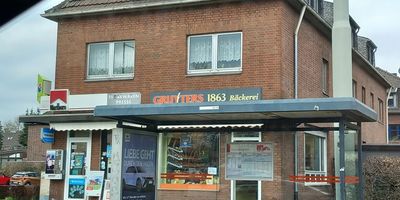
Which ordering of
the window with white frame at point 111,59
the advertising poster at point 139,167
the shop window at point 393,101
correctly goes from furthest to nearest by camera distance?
1. the shop window at point 393,101
2. the window with white frame at point 111,59
3. the advertising poster at point 139,167

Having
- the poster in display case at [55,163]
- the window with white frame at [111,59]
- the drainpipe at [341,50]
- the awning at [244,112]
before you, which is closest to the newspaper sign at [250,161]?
the awning at [244,112]

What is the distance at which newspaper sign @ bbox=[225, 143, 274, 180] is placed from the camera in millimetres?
12414

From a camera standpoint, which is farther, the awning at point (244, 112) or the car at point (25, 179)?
the car at point (25, 179)

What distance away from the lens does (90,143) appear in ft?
60.5

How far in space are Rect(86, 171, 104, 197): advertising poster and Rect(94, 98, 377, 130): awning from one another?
5429mm

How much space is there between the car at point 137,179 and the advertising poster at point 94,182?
17.7ft

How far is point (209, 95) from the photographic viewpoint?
16969 mm

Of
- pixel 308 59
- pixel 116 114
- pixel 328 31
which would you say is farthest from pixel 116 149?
pixel 328 31

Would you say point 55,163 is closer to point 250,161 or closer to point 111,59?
point 111,59

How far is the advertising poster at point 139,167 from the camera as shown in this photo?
11727 millimetres

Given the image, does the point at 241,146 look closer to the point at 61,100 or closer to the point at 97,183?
the point at 97,183

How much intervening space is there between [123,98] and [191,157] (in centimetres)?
332

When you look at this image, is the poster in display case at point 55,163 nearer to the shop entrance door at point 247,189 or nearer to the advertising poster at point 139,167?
the shop entrance door at point 247,189

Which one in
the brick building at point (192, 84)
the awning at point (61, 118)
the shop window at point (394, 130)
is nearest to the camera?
the brick building at point (192, 84)
